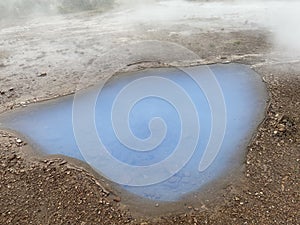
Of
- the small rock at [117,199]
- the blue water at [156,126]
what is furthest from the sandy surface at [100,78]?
the blue water at [156,126]

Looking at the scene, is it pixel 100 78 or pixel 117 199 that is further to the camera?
pixel 100 78

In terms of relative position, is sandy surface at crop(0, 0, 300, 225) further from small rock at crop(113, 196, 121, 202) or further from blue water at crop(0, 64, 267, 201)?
blue water at crop(0, 64, 267, 201)

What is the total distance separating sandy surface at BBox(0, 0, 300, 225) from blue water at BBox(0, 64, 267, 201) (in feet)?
0.83

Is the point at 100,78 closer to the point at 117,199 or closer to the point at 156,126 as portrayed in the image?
the point at 156,126

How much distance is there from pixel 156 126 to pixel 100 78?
6.87 feet

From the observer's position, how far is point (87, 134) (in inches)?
212

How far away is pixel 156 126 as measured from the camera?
5.50 meters

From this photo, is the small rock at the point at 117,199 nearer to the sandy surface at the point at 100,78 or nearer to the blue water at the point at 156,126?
the sandy surface at the point at 100,78

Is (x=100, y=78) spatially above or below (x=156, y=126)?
above

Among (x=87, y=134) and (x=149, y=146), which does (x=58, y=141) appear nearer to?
(x=87, y=134)

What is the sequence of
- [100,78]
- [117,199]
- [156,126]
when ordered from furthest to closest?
[100,78] → [156,126] → [117,199]

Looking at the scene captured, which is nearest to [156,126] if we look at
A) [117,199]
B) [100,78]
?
[117,199]

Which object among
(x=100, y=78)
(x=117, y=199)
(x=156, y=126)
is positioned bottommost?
(x=117, y=199)

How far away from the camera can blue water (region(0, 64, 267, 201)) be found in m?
4.52
